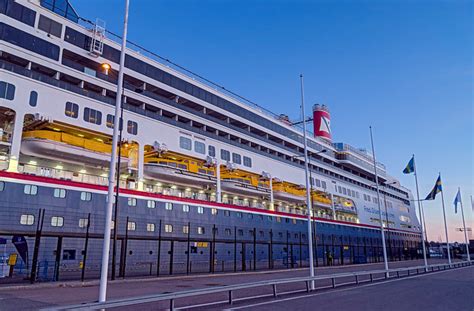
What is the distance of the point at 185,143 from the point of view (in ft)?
105

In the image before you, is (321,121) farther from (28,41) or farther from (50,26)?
(28,41)

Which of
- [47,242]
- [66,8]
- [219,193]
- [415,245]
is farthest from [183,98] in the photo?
[415,245]

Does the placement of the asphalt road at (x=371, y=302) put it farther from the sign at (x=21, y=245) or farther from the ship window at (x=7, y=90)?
the ship window at (x=7, y=90)

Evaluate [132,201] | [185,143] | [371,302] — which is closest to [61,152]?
[132,201]

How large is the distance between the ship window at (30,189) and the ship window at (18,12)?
11.1m

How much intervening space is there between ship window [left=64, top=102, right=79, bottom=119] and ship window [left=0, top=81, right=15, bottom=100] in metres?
3.24

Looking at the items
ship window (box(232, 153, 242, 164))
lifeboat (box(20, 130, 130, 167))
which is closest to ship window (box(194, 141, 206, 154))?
ship window (box(232, 153, 242, 164))

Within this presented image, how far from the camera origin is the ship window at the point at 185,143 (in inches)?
1244

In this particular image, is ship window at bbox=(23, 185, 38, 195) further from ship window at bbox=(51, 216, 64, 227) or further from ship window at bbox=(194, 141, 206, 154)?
ship window at bbox=(194, 141, 206, 154)

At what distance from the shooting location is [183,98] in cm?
3369

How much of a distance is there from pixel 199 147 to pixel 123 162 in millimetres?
8591

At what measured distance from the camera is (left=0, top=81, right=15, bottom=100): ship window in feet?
68.0

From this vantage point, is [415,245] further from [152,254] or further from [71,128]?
[71,128]

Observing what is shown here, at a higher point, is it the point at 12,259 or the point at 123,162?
the point at 123,162
